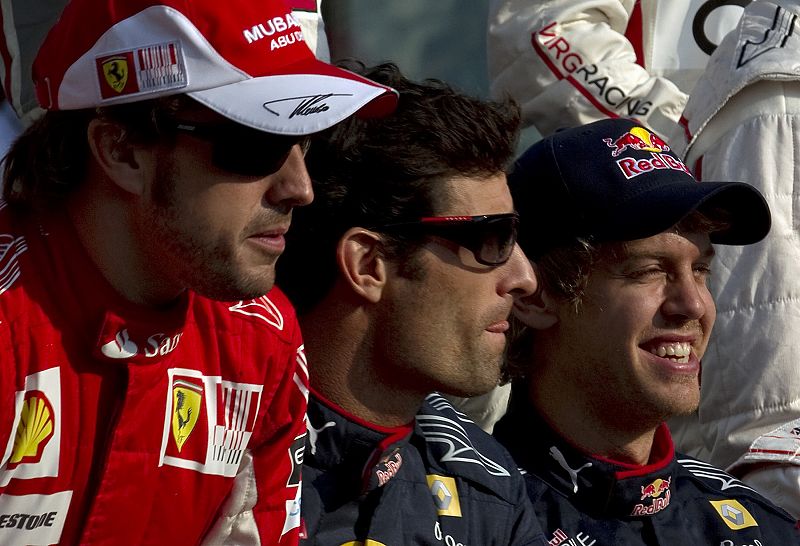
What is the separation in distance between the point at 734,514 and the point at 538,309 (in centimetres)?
68

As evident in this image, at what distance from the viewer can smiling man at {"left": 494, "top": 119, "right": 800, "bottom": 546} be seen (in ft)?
9.19

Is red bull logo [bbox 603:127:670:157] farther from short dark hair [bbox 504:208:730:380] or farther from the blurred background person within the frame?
the blurred background person

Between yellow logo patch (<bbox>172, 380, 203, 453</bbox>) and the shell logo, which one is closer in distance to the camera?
the shell logo

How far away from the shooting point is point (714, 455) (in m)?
3.36

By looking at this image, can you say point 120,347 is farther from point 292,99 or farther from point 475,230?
point 475,230

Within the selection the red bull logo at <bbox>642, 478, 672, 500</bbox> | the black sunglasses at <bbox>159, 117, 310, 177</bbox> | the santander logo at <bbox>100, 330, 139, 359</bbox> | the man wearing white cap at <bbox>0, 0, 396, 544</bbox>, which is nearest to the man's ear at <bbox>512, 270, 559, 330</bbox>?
the red bull logo at <bbox>642, 478, 672, 500</bbox>

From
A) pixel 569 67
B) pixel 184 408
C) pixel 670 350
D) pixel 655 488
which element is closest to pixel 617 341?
pixel 670 350

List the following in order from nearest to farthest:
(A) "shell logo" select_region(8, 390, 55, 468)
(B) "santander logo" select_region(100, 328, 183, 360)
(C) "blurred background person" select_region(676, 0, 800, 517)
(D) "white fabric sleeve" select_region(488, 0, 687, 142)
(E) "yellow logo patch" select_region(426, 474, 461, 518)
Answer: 1. (A) "shell logo" select_region(8, 390, 55, 468)
2. (B) "santander logo" select_region(100, 328, 183, 360)
3. (E) "yellow logo patch" select_region(426, 474, 461, 518)
4. (C) "blurred background person" select_region(676, 0, 800, 517)
5. (D) "white fabric sleeve" select_region(488, 0, 687, 142)

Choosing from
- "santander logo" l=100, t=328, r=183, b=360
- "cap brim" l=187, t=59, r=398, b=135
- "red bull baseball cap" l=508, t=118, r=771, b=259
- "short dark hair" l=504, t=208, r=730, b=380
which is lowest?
"short dark hair" l=504, t=208, r=730, b=380

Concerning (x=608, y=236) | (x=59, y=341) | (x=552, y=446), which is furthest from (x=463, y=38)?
(x=59, y=341)

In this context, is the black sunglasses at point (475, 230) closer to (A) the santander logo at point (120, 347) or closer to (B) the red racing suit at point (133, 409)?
(B) the red racing suit at point (133, 409)

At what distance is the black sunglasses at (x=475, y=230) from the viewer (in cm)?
262

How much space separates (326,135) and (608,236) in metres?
0.72

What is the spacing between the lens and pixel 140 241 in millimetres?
2055
